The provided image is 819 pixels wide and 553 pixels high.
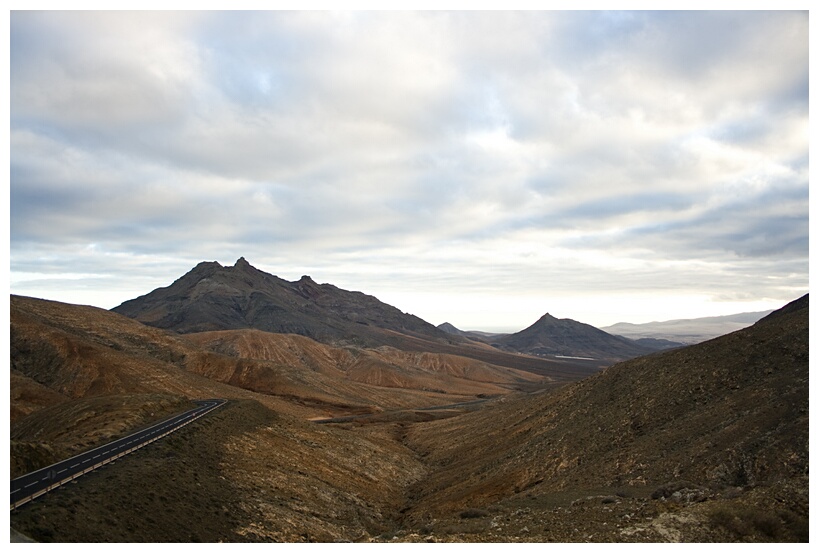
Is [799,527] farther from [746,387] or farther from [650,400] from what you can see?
[650,400]

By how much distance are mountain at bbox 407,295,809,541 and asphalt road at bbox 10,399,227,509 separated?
18.2 metres

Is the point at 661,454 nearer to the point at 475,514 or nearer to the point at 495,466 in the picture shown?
the point at 475,514

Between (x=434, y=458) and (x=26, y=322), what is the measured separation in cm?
8235

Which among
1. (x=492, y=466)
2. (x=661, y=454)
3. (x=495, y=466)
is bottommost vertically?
(x=492, y=466)

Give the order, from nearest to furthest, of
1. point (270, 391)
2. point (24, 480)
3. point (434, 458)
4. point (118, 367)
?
point (24, 480), point (434, 458), point (118, 367), point (270, 391)

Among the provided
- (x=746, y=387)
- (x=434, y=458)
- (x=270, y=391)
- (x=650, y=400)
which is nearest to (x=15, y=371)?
(x=270, y=391)

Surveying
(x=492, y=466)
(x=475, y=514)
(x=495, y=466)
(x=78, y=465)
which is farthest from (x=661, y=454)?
(x=78, y=465)

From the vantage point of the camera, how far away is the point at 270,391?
115000mm

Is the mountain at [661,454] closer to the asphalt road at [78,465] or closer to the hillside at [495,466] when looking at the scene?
the hillside at [495,466]

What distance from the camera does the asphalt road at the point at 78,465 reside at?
22.2 metres

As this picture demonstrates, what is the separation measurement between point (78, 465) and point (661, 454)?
113 feet

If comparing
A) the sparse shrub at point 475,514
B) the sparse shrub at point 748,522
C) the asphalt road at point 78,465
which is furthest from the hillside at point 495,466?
the asphalt road at point 78,465

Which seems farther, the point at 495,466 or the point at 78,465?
the point at 495,466

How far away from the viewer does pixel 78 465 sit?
28.0 metres
